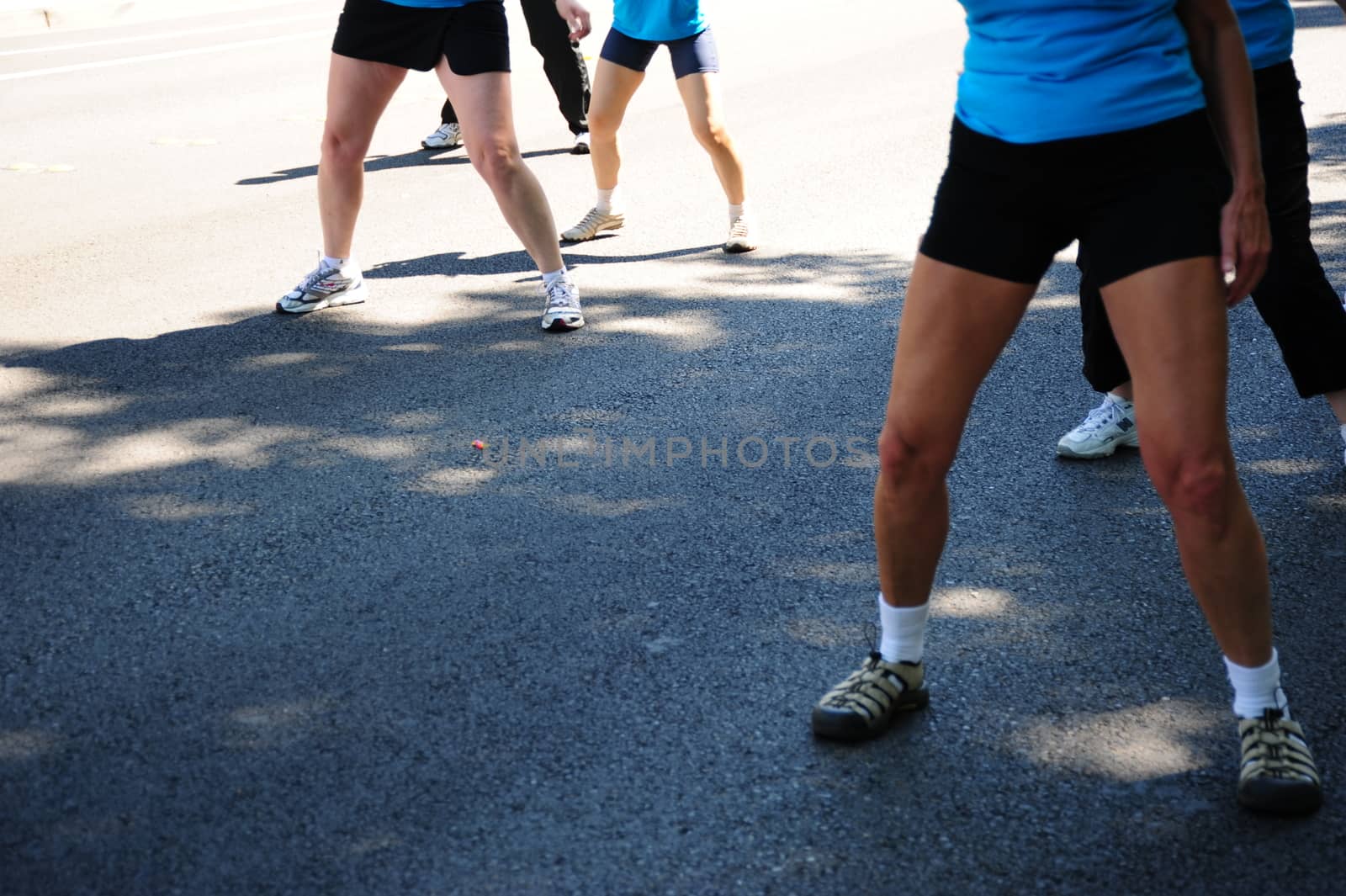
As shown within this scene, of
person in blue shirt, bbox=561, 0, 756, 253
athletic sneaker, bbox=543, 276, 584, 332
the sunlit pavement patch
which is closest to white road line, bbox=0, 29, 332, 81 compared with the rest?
the sunlit pavement patch

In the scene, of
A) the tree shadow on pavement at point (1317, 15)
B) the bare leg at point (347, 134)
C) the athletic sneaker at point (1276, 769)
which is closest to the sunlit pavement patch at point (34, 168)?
the bare leg at point (347, 134)

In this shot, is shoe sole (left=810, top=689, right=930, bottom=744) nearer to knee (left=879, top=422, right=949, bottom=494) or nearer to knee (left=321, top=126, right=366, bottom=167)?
knee (left=879, top=422, right=949, bottom=494)

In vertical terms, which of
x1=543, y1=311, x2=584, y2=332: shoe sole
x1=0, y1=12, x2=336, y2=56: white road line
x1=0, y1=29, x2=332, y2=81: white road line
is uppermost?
x1=0, y1=12, x2=336, y2=56: white road line

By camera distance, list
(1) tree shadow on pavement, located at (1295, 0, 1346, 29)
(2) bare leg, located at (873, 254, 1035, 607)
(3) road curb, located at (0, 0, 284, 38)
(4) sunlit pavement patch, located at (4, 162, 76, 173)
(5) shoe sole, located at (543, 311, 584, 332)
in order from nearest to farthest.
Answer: (2) bare leg, located at (873, 254, 1035, 607) → (5) shoe sole, located at (543, 311, 584, 332) → (4) sunlit pavement patch, located at (4, 162, 76, 173) → (1) tree shadow on pavement, located at (1295, 0, 1346, 29) → (3) road curb, located at (0, 0, 284, 38)

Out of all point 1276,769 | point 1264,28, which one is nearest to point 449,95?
point 1264,28

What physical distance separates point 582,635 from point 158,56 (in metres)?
11.7

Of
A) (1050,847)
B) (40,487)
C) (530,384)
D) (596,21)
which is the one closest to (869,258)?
(530,384)

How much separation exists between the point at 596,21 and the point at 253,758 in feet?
40.0

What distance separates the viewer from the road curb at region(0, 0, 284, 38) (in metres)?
15.6

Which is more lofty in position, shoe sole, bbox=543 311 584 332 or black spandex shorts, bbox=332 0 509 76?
black spandex shorts, bbox=332 0 509 76

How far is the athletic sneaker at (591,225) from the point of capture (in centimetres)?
714

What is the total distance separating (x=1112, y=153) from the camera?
2.46m

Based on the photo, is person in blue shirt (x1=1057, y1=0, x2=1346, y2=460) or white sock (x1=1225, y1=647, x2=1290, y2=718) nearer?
white sock (x1=1225, y1=647, x2=1290, y2=718)

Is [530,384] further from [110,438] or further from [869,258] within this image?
[869,258]
